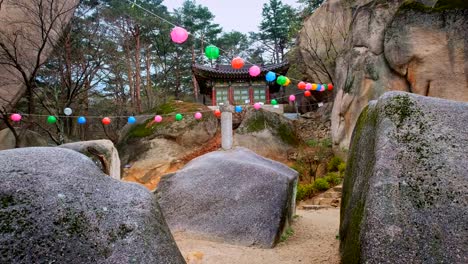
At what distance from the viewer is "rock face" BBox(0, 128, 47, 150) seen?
46.0 ft

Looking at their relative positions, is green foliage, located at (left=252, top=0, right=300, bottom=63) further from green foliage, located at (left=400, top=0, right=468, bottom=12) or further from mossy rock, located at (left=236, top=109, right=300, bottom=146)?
green foliage, located at (left=400, top=0, right=468, bottom=12)

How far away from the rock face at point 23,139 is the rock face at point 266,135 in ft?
30.0

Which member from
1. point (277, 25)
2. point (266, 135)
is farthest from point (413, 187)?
point (277, 25)

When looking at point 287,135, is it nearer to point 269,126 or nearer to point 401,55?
point 269,126

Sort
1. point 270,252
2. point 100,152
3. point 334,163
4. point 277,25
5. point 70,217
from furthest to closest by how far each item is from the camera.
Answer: point 277,25 → point 334,163 → point 100,152 → point 270,252 → point 70,217

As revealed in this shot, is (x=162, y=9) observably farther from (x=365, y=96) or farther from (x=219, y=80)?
(x=365, y=96)

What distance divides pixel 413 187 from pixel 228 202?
3052 millimetres

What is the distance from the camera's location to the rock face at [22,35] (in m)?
11.8

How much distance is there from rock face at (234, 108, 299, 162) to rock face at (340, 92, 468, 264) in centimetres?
1219

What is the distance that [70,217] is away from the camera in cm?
188

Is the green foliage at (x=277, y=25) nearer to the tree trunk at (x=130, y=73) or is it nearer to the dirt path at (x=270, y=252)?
the tree trunk at (x=130, y=73)

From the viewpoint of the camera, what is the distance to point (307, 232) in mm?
5988

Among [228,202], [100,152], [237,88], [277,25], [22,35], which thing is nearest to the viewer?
[228,202]

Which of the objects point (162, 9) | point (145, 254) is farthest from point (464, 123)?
point (162, 9)
